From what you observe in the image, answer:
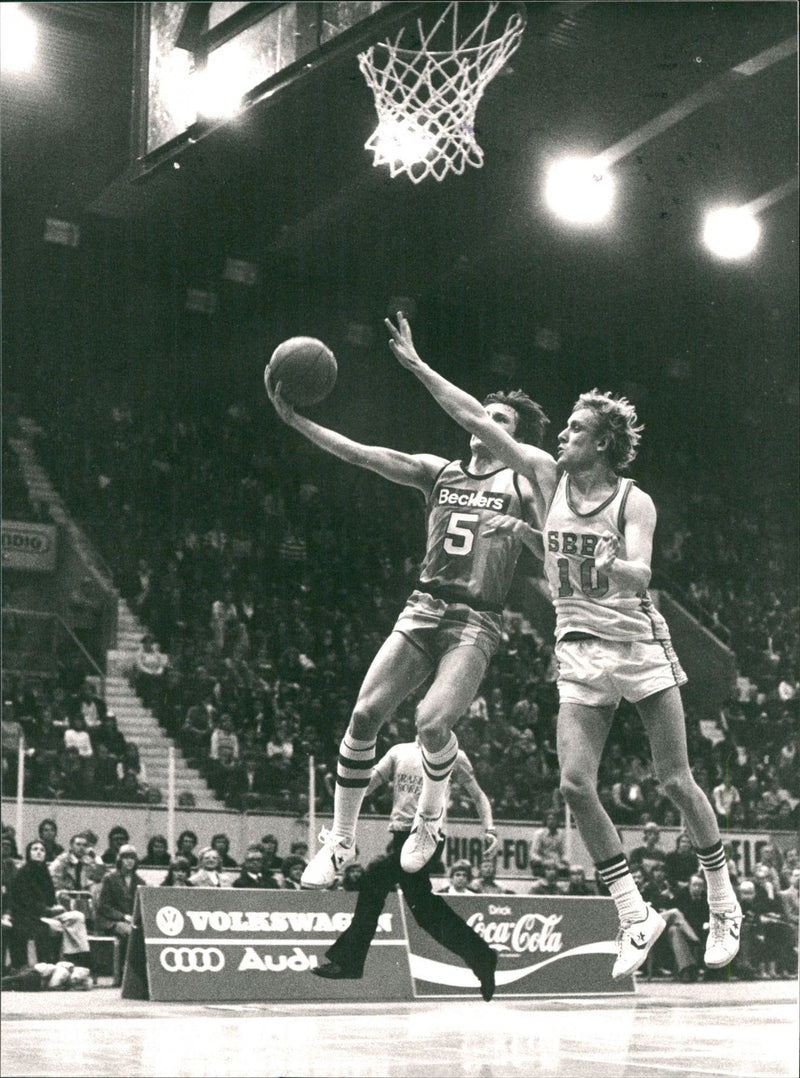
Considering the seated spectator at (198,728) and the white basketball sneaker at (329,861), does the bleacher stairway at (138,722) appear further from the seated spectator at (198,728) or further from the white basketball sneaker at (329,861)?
the white basketball sneaker at (329,861)

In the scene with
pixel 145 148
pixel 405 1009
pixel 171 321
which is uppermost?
pixel 171 321

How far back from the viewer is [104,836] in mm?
15750

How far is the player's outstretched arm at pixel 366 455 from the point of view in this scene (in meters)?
7.52

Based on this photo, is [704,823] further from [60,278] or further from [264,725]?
[60,278]

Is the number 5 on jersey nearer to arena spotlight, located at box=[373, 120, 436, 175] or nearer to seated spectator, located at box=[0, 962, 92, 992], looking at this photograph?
arena spotlight, located at box=[373, 120, 436, 175]

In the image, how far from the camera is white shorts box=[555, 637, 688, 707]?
6750 mm

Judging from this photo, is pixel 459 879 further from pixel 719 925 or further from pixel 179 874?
pixel 719 925

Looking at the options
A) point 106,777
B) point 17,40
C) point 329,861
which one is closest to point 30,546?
point 106,777

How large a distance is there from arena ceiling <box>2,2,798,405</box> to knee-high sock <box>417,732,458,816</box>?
926 cm

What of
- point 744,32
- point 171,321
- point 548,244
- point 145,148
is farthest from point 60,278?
A: point 145,148

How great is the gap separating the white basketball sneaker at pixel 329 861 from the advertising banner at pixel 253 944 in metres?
4.30

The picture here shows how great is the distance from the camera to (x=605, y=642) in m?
6.84

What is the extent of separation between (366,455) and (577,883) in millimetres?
9517

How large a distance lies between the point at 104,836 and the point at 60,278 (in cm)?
989
